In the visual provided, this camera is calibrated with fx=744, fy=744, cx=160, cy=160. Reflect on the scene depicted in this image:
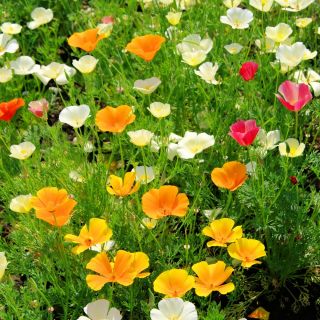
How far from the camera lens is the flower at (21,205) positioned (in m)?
2.04

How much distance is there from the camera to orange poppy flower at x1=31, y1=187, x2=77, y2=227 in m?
1.86

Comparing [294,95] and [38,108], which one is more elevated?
[294,95]

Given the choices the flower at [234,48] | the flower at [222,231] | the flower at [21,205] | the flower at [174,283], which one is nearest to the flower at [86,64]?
the flower at [234,48]

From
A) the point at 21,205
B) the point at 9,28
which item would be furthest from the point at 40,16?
the point at 21,205

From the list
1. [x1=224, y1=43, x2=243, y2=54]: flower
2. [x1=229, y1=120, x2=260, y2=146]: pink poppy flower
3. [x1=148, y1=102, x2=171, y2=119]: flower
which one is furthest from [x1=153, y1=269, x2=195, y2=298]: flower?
[x1=224, y1=43, x2=243, y2=54]: flower

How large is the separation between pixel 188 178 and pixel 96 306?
66 centimetres

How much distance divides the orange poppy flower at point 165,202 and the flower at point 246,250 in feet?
0.51

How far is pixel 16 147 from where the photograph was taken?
7.32 feet

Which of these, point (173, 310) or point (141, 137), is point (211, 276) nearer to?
point (173, 310)

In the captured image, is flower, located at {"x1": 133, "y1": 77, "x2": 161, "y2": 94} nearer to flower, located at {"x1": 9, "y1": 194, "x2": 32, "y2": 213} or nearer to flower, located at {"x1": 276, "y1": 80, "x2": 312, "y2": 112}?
flower, located at {"x1": 276, "y1": 80, "x2": 312, "y2": 112}

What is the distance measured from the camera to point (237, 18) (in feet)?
8.63

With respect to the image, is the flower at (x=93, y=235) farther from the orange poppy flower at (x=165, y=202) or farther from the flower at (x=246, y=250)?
the flower at (x=246, y=250)

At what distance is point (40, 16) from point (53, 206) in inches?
55.0

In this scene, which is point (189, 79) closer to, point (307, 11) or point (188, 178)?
point (188, 178)
